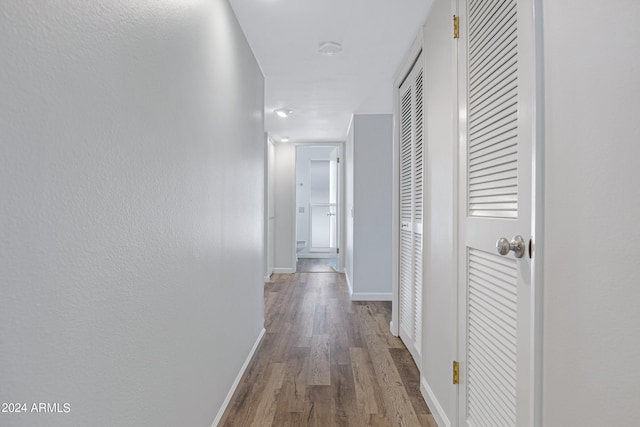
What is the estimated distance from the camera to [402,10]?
2059 millimetres

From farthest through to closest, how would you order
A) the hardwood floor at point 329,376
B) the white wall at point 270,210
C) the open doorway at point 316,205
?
the open doorway at point 316,205
the white wall at point 270,210
the hardwood floor at point 329,376

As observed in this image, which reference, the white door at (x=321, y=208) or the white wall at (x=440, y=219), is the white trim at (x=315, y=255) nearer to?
the white door at (x=321, y=208)

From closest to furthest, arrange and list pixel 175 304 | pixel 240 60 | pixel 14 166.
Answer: pixel 14 166 < pixel 175 304 < pixel 240 60

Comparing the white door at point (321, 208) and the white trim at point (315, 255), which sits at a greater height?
the white door at point (321, 208)

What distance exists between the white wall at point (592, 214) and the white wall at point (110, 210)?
1045mm

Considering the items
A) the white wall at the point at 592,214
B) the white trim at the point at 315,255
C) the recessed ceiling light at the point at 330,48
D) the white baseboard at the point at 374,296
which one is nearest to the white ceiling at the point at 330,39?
the recessed ceiling light at the point at 330,48

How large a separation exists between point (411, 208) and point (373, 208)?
5.12 feet

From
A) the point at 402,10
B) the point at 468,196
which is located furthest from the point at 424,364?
the point at 402,10

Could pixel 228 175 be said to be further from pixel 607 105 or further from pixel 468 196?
pixel 607 105

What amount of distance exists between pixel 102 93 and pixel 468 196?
130cm

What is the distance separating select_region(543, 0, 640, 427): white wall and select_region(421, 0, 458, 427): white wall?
72 centimetres

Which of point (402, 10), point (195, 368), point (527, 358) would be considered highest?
point (402, 10)

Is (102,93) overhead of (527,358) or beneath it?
overhead

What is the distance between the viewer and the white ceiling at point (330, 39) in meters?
2.05
